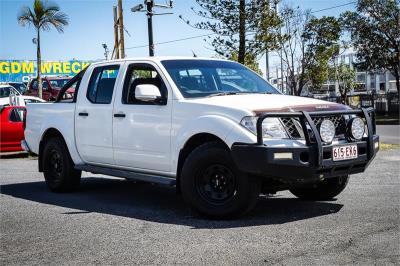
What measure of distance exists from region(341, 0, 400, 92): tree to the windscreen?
3076cm

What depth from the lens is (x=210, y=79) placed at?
6570 mm

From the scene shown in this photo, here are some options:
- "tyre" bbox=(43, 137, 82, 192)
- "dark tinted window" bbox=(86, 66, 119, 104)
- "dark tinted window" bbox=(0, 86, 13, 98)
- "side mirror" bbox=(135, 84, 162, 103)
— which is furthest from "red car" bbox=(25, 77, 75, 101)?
"side mirror" bbox=(135, 84, 162, 103)

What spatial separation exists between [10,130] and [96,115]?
8.04 metres

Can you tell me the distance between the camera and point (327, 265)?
406 centimetres

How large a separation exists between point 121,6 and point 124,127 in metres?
13.1

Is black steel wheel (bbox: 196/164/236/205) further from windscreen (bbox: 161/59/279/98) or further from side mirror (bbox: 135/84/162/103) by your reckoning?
side mirror (bbox: 135/84/162/103)

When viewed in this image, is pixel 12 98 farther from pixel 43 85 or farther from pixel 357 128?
pixel 357 128

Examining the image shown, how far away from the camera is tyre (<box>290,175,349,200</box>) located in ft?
21.7

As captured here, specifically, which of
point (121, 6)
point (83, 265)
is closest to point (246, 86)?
point (83, 265)

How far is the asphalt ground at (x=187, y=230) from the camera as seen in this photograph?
14.3 feet

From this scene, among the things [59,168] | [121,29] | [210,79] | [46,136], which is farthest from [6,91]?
[210,79]

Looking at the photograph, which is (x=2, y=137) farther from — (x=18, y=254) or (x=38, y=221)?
(x=18, y=254)

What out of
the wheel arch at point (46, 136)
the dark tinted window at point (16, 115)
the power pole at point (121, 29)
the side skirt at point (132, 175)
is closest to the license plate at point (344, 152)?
the side skirt at point (132, 175)

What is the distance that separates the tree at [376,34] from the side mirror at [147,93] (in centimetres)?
3184
